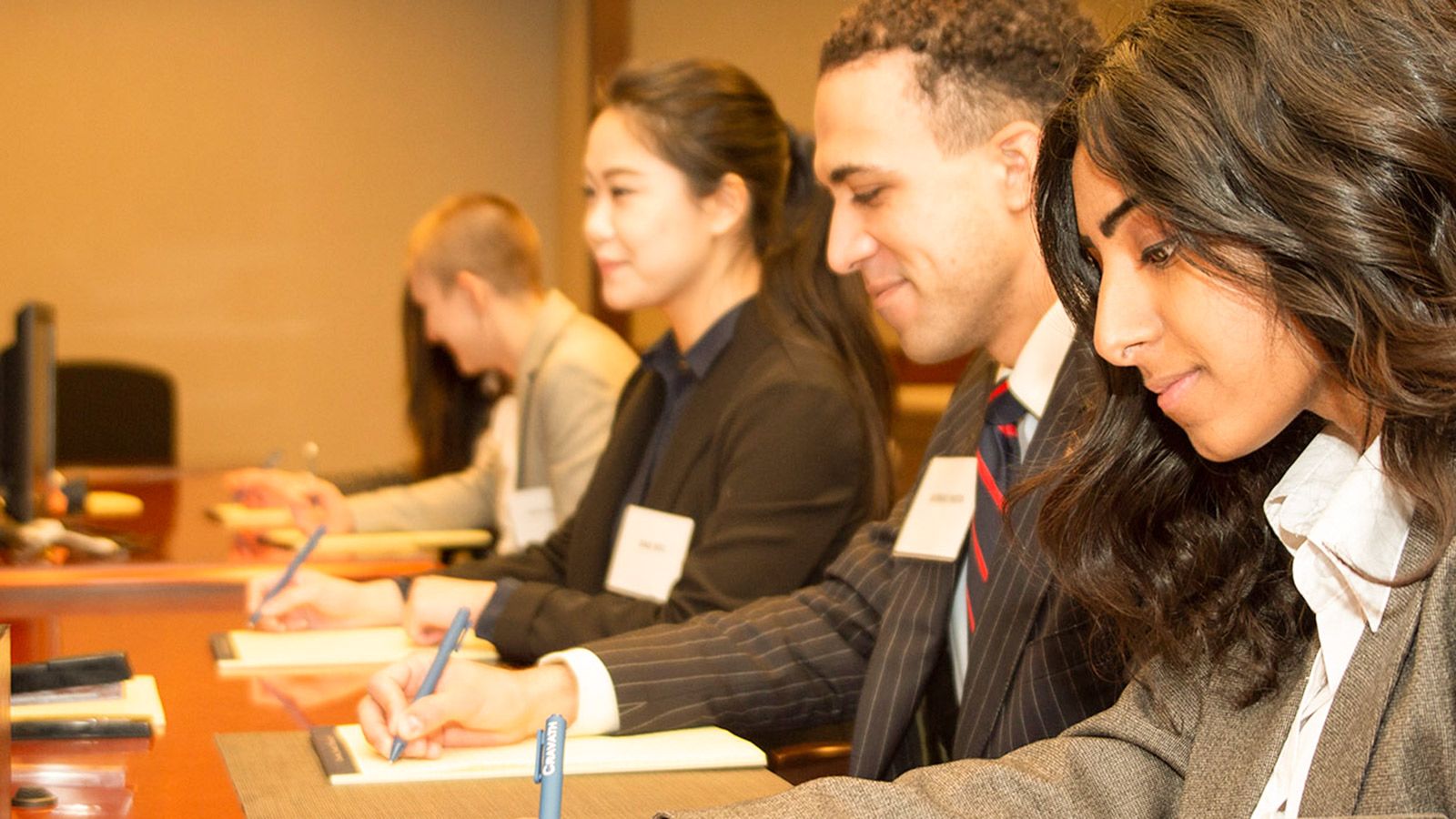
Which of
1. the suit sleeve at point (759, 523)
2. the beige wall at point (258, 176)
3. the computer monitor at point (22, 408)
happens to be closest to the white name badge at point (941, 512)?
the suit sleeve at point (759, 523)

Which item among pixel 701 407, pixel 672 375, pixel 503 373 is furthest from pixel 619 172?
pixel 503 373

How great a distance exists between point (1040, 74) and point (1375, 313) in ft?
2.91

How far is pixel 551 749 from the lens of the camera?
1.06m

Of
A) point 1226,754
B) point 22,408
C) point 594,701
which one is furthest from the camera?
point 22,408

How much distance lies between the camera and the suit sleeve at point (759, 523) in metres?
2.03

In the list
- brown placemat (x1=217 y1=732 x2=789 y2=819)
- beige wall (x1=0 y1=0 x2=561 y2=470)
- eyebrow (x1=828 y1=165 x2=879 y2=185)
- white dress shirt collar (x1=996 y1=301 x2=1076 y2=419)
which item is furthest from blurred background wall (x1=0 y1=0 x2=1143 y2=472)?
brown placemat (x1=217 y1=732 x2=789 y2=819)

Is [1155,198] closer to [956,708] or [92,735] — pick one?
[956,708]

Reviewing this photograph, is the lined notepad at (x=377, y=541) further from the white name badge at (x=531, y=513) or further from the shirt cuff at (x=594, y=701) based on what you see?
the shirt cuff at (x=594, y=701)

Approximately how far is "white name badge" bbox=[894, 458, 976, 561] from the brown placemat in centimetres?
40

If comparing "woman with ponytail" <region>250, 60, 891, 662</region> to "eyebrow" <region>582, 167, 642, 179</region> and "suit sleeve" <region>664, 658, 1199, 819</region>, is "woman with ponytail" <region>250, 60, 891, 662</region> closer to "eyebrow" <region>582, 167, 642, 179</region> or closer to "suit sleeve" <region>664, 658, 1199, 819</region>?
"eyebrow" <region>582, 167, 642, 179</region>

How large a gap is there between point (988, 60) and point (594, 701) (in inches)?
34.5

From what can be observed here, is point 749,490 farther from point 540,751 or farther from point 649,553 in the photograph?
point 540,751

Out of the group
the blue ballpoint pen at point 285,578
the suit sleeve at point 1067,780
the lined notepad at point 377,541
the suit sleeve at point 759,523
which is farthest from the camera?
the lined notepad at point 377,541

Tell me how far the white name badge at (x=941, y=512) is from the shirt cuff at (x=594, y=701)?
406 mm
